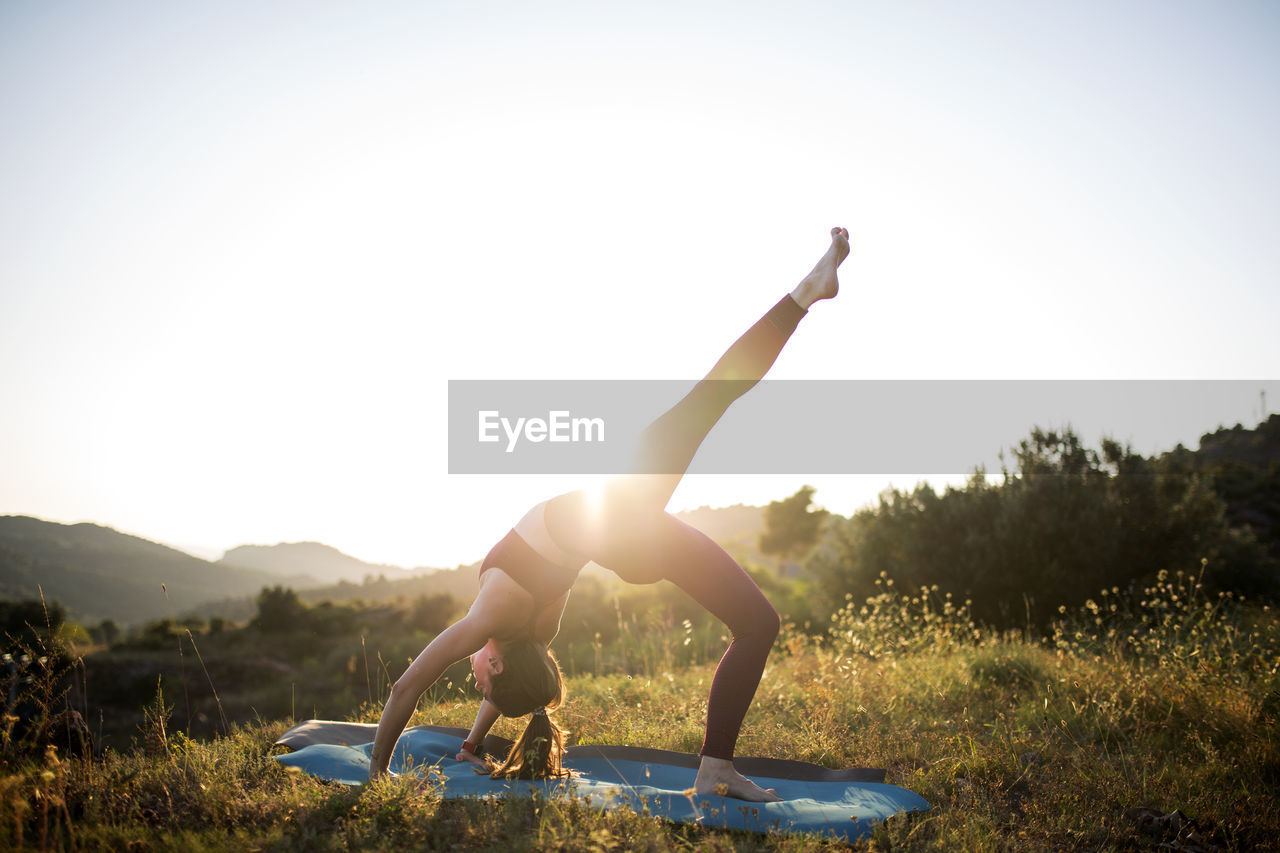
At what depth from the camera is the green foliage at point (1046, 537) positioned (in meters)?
11.1

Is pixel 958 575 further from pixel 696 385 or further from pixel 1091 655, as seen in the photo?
pixel 696 385

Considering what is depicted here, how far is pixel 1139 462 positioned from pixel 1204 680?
11.2 meters

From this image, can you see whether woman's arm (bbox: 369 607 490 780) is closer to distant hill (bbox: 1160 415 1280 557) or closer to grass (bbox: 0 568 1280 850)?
grass (bbox: 0 568 1280 850)

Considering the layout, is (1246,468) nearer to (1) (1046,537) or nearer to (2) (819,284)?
(1) (1046,537)

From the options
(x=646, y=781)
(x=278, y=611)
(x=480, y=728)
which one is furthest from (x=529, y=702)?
(x=278, y=611)

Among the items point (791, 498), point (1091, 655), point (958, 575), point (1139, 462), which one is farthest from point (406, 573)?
point (1091, 655)

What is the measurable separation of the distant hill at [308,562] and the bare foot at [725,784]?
31.6 m

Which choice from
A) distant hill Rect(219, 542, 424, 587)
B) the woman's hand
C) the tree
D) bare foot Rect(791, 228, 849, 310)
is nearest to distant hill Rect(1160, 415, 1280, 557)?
bare foot Rect(791, 228, 849, 310)

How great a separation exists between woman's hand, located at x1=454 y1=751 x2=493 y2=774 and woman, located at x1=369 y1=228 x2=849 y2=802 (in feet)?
0.57

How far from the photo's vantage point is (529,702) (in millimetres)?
3203

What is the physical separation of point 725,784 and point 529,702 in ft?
3.28

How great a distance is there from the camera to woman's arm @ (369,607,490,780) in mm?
2783

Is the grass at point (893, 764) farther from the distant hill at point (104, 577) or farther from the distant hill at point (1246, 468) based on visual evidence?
the distant hill at point (104, 577)

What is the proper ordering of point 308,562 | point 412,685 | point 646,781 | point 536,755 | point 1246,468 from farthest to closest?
point 308,562, point 1246,468, point 646,781, point 536,755, point 412,685
